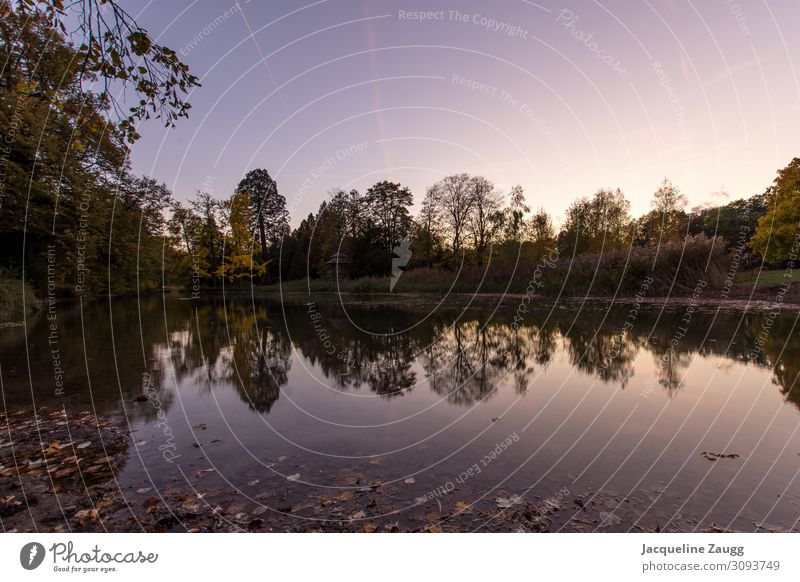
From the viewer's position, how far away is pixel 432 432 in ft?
19.3

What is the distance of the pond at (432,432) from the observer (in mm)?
3797

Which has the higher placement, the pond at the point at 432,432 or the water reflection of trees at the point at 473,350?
the water reflection of trees at the point at 473,350

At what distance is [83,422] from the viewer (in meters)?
6.22

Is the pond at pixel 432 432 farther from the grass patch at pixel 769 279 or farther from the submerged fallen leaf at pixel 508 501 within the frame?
the grass patch at pixel 769 279

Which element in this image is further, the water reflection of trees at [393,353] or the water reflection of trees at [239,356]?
the water reflection of trees at [239,356]

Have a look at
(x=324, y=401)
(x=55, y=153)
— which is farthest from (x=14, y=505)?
(x=55, y=153)

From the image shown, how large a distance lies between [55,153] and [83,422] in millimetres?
21226

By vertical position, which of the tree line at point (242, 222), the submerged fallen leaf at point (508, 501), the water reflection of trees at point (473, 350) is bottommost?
the submerged fallen leaf at point (508, 501)

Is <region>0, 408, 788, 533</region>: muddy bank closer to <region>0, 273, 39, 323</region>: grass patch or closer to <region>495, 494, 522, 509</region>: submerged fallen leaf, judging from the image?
<region>495, 494, 522, 509</region>: submerged fallen leaf

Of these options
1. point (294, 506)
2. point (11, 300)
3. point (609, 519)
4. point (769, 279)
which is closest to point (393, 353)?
point (294, 506)

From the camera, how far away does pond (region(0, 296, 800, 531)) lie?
12.5ft

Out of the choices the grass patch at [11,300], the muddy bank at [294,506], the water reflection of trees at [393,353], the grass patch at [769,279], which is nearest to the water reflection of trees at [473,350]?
the water reflection of trees at [393,353]

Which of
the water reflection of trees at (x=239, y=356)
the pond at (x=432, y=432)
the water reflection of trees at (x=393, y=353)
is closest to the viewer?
the pond at (x=432, y=432)

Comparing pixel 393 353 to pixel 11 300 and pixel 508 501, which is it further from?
pixel 11 300
